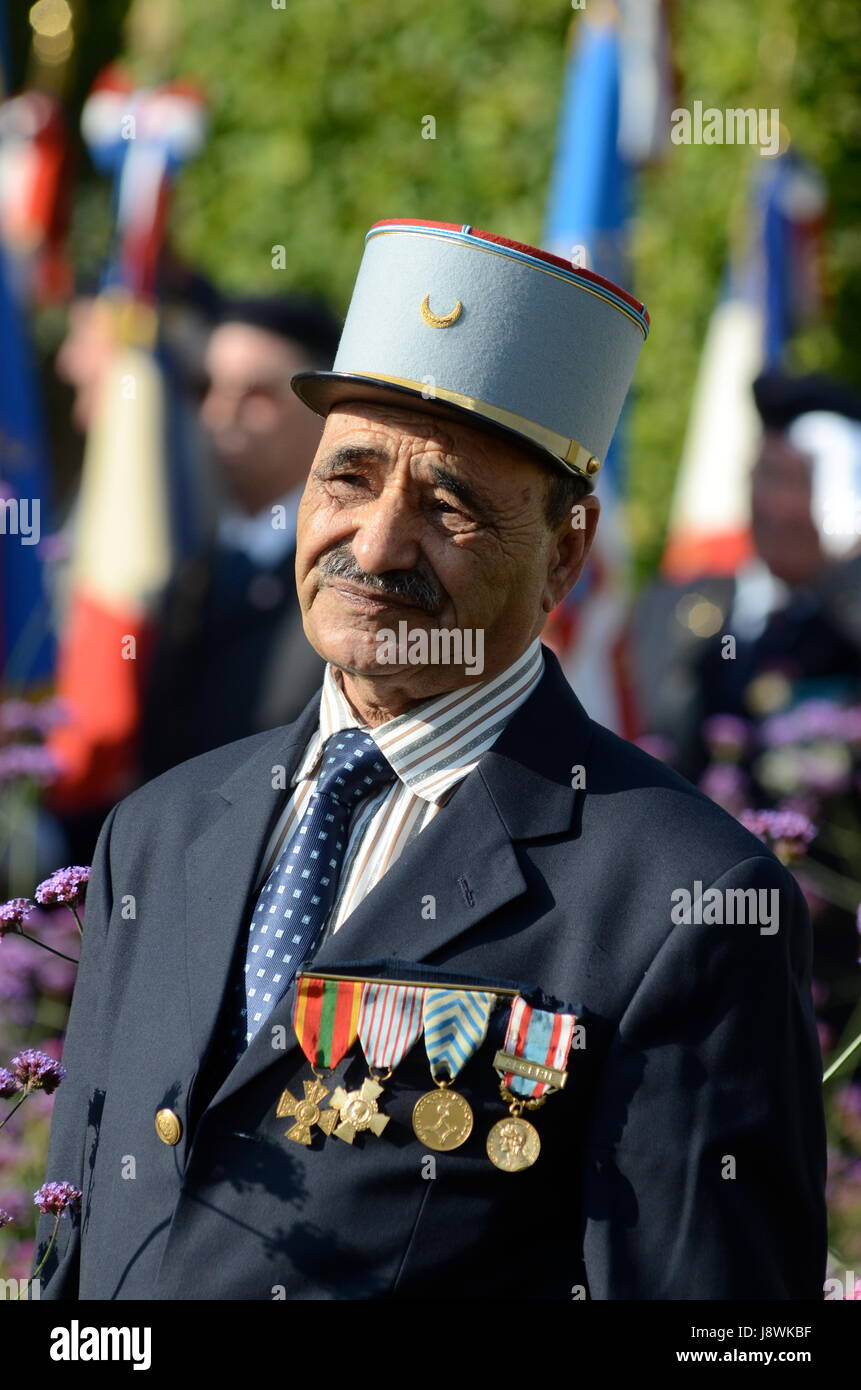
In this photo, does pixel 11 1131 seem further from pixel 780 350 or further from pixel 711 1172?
pixel 780 350

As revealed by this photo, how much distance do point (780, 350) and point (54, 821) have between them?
13.1 feet

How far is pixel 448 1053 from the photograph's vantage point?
2168 millimetres

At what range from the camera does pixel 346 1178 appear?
216cm

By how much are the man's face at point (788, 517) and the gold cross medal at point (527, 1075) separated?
4.84 m

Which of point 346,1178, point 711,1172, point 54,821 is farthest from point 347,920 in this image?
point 54,821

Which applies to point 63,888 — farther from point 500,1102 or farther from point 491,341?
point 491,341

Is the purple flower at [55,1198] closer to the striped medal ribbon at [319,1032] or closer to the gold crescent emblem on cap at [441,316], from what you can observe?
the striped medal ribbon at [319,1032]

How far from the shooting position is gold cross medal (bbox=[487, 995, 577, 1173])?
2.12 m

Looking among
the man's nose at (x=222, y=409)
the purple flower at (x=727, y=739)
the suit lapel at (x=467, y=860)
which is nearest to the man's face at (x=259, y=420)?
the man's nose at (x=222, y=409)

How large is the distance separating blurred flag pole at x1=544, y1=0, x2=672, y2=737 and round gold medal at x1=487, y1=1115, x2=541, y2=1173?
444 cm

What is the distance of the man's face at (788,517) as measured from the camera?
6.74 m

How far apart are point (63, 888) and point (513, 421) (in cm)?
88

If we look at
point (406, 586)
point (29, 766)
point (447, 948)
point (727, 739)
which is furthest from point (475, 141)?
point (447, 948)

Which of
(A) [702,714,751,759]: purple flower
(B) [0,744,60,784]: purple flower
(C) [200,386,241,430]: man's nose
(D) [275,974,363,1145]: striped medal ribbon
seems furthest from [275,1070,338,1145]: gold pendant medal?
(C) [200,386,241,430]: man's nose
